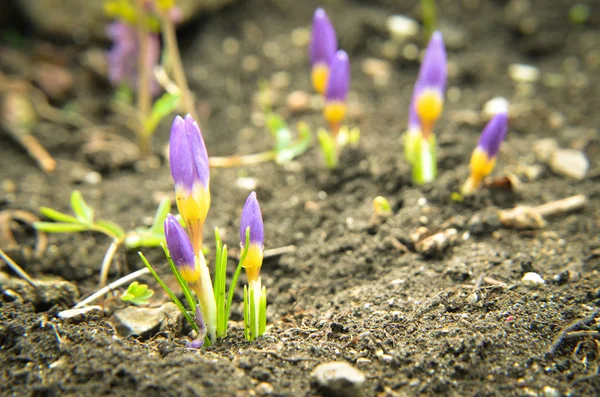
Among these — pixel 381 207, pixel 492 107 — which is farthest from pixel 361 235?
pixel 492 107

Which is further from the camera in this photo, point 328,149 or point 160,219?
point 328,149

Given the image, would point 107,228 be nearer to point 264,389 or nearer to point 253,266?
point 253,266

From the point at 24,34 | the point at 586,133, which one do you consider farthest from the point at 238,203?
the point at 24,34

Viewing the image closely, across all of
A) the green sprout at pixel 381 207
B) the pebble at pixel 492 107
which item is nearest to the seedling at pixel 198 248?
the green sprout at pixel 381 207

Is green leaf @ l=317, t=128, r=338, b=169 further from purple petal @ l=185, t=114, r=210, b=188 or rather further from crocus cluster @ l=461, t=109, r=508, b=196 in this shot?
purple petal @ l=185, t=114, r=210, b=188

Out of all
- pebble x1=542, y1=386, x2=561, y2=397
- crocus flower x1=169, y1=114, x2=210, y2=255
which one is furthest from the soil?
crocus flower x1=169, y1=114, x2=210, y2=255
